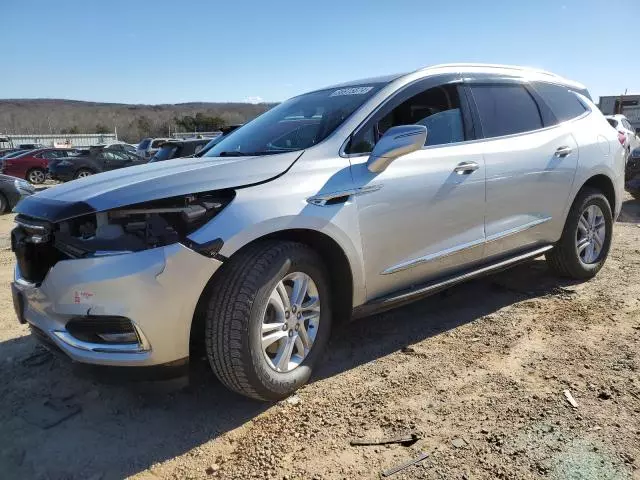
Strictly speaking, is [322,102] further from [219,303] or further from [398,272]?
[219,303]

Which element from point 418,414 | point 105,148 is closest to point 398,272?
point 418,414

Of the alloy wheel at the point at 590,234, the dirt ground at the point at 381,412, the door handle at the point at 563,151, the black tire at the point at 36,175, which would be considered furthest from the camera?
the black tire at the point at 36,175

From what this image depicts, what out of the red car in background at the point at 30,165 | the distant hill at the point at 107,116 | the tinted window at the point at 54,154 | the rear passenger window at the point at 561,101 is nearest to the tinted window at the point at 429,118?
the rear passenger window at the point at 561,101

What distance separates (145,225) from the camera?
2.38 meters

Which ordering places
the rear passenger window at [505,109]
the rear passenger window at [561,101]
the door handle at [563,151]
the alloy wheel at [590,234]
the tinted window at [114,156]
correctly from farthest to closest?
the tinted window at [114,156] < the alloy wheel at [590,234] < the rear passenger window at [561,101] < the door handle at [563,151] < the rear passenger window at [505,109]

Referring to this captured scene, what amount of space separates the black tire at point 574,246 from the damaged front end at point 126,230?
3.17 m

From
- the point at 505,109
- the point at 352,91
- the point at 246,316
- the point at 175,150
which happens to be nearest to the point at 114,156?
the point at 175,150

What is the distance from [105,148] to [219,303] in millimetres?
20809

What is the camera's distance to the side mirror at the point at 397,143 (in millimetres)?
2824

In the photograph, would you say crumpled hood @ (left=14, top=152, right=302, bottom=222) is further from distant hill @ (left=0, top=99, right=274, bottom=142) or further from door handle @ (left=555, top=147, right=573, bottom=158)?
distant hill @ (left=0, top=99, right=274, bottom=142)

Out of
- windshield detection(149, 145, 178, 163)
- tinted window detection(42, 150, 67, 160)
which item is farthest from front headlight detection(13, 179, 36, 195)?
tinted window detection(42, 150, 67, 160)

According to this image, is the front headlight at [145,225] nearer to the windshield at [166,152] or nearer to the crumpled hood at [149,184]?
the crumpled hood at [149,184]

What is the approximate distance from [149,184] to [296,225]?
750 mm

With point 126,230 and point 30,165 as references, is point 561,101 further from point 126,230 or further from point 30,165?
point 30,165
